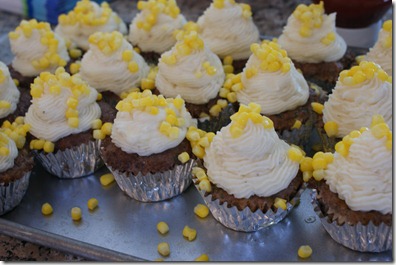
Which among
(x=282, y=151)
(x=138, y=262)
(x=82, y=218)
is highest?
(x=282, y=151)

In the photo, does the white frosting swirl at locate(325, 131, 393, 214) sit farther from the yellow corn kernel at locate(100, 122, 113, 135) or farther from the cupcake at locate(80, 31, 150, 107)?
the cupcake at locate(80, 31, 150, 107)

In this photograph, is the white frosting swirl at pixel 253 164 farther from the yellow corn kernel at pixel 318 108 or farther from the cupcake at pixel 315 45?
the cupcake at pixel 315 45

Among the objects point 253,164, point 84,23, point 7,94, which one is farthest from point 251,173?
point 84,23

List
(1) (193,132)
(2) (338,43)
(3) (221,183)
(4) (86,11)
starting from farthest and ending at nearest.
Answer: (4) (86,11), (2) (338,43), (1) (193,132), (3) (221,183)

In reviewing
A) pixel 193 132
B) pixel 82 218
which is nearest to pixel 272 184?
pixel 193 132

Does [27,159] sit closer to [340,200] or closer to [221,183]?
[221,183]

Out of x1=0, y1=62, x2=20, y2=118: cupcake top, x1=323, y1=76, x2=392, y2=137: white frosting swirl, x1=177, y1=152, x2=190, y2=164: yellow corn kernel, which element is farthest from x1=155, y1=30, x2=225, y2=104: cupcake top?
x1=0, y1=62, x2=20, y2=118: cupcake top

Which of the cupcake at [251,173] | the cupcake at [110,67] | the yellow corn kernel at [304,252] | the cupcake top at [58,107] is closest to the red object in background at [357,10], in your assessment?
the cupcake at [110,67]
